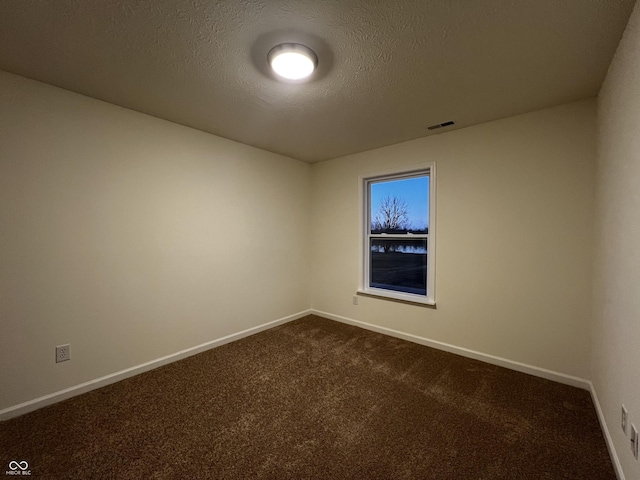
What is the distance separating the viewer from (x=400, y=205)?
3.51 m

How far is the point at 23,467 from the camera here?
145 centimetres

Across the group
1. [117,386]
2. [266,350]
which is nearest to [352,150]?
[266,350]

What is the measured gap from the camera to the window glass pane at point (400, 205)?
3260 millimetres

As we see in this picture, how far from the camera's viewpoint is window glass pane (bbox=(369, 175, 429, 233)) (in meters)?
3.26

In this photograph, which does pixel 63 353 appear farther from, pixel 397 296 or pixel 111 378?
pixel 397 296

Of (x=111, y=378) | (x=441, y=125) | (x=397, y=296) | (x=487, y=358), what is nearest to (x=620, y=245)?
(x=487, y=358)

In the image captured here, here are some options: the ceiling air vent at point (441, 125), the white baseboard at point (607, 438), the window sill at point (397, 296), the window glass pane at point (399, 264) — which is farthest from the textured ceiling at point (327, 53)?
the white baseboard at point (607, 438)

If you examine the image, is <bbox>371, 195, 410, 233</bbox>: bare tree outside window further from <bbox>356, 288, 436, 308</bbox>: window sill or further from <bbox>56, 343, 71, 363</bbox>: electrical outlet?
<bbox>56, 343, 71, 363</bbox>: electrical outlet

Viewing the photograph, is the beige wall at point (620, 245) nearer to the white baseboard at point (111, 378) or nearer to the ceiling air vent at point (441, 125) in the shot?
the ceiling air vent at point (441, 125)

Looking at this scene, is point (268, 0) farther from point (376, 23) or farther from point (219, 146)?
point (219, 146)

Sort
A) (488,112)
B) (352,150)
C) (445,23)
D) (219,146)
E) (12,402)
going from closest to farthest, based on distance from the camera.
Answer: (445,23) < (12,402) < (488,112) < (219,146) < (352,150)

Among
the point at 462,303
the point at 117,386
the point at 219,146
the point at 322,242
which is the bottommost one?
the point at 117,386

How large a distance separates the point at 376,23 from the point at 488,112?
159 cm

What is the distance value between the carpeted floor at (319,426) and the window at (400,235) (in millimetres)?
1015
